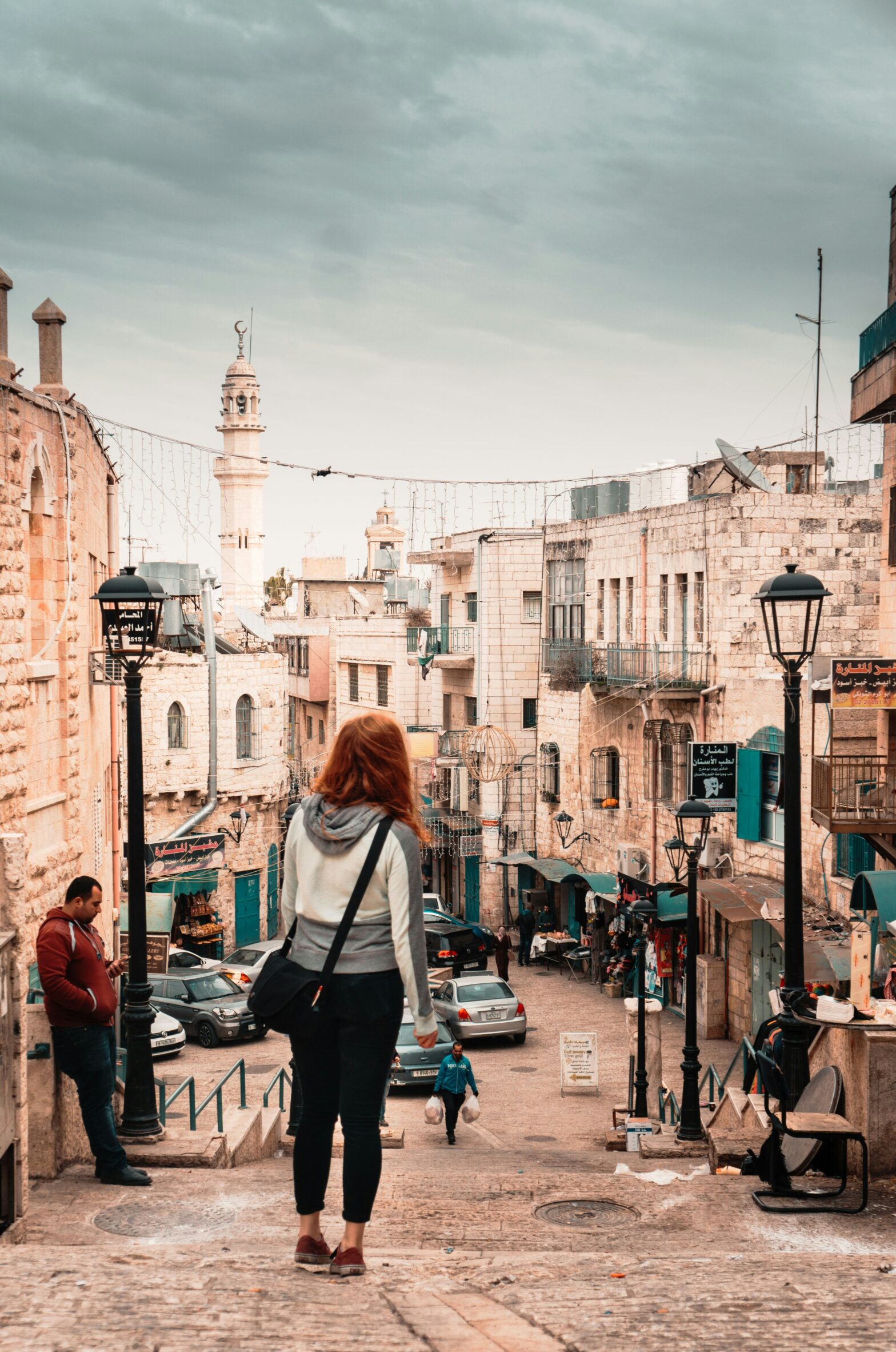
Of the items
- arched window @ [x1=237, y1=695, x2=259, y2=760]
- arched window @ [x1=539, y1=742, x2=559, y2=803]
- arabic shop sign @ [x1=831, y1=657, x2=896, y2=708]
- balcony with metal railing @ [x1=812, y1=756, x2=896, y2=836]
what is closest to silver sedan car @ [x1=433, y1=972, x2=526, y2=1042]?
balcony with metal railing @ [x1=812, y1=756, x2=896, y2=836]

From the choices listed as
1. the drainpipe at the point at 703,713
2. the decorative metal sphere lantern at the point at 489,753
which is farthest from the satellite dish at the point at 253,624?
the drainpipe at the point at 703,713

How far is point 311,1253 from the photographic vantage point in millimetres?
5523

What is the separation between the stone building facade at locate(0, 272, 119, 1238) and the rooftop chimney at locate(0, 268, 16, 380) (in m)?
0.02

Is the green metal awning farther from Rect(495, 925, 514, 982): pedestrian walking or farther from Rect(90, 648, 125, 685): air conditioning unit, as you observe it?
Rect(90, 648, 125, 685): air conditioning unit

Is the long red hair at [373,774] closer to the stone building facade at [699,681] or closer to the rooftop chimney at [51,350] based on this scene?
the rooftop chimney at [51,350]

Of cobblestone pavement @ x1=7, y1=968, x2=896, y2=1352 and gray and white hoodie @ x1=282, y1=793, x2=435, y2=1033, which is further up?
gray and white hoodie @ x1=282, y1=793, x2=435, y2=1033

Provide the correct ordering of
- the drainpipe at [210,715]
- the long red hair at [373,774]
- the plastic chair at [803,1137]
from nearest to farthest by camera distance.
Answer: the long red hair at [373,774], the plastic chair at [803,1137], the drainpipe at [210,715]

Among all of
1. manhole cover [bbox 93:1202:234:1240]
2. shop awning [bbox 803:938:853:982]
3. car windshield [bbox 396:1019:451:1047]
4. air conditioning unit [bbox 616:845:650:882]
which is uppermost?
manhole cover [bbox 93:1202:234:1240]

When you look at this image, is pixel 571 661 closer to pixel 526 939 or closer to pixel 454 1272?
pixel 526 939

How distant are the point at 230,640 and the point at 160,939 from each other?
945 inches

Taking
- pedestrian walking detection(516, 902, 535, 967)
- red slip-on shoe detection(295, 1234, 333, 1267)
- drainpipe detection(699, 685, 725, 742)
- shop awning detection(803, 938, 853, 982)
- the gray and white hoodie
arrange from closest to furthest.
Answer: the gray and white hoodie, red slip-on shoe detection(295, 1234, 333, 1267), shop awning detection(803, 938, 853, 982), drainpipe detection(699, 685, 725, 742), pedestrian walking detection(516, 902, 535, 967)

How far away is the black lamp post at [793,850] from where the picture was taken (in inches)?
390

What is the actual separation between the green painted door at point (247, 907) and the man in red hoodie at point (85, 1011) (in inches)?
1238

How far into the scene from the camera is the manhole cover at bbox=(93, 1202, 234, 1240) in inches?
295
